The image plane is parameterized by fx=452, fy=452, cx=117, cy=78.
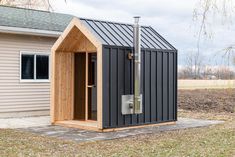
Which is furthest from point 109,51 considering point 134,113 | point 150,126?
point 150,126

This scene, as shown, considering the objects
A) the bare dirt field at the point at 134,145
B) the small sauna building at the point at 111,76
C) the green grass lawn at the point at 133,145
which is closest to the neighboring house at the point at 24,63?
the small sauna building at the point at 111,76

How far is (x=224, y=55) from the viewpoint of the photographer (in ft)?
32.5

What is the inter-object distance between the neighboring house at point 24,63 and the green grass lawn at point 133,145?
414cm

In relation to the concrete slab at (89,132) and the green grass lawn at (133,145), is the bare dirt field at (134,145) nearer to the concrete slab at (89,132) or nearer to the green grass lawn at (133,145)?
the green grass lawn at (133,145)

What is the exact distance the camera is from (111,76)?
11711 millimetres

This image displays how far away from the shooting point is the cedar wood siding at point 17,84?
15.1 m

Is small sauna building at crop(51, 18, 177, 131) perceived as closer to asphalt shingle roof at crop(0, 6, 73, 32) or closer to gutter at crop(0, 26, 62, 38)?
gutter at crop(0, 26, 62, 38)

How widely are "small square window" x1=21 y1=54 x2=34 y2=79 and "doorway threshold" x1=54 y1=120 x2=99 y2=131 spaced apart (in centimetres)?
319

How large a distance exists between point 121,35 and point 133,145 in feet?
13.2

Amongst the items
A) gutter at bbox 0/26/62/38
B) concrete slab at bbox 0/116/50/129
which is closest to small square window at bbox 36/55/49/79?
gutter at bbox 0/26/62/38

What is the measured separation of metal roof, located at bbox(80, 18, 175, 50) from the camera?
12031 mm

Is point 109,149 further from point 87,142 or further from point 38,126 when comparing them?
point 38,126

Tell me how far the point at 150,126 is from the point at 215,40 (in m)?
3.98

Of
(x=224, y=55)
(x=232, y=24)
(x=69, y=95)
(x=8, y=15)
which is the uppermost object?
(x=8, y=15)
